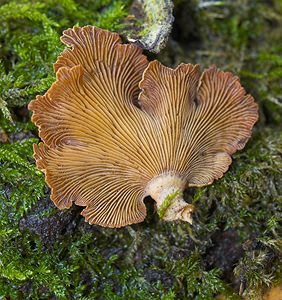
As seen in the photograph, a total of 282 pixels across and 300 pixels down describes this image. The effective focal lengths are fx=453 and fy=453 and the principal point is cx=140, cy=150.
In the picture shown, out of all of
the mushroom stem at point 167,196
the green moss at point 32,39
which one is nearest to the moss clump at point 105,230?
the green moss at point 32,39

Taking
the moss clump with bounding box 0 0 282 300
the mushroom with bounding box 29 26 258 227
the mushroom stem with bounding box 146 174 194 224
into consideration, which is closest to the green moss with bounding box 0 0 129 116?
the moss clump with bounding box 0 0 282 300

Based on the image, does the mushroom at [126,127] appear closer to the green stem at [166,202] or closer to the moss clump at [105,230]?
the green stem at [166,202]

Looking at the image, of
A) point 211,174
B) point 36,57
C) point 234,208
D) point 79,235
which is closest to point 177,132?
point 211,174

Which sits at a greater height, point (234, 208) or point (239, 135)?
point (239, 135)

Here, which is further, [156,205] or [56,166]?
[156,205]

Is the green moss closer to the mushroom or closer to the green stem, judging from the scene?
the mushroom

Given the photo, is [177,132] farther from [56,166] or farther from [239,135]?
[56,166]
